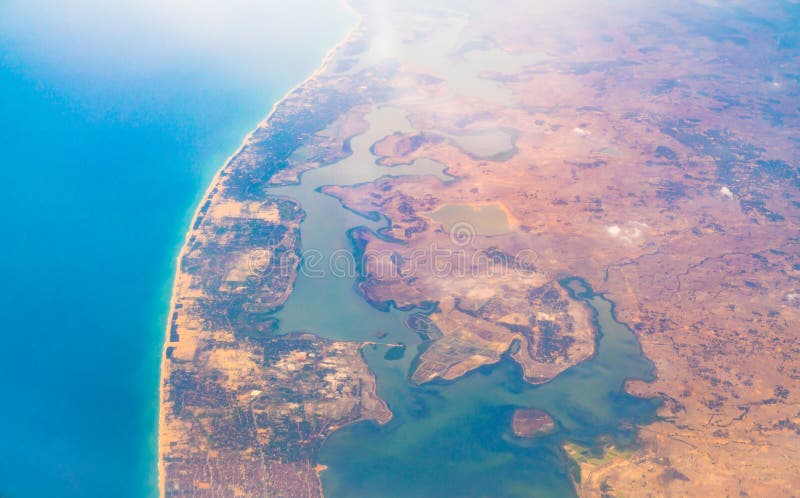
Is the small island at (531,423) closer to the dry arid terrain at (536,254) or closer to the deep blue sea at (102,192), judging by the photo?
the dry arid terrain at (536,254)

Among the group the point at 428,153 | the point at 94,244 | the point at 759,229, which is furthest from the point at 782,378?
the point at 94,244

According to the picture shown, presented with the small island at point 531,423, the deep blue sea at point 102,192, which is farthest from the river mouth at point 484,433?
the deep blue sea at point 102,192

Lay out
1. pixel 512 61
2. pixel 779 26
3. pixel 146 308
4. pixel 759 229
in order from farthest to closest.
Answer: pixel 779 26 < pixel 512 61 < pixel 759 229 < pixel 146 308

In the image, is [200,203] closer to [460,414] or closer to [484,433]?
[460,414]

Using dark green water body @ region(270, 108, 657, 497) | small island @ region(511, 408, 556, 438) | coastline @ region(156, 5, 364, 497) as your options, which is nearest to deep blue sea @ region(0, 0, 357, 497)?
coastline @ region(156, 5, 364, 497)

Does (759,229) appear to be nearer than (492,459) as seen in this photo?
No

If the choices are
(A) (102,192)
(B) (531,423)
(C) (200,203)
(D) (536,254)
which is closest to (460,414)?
(B) (531,423)

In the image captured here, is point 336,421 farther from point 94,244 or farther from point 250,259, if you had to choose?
point 94,244
